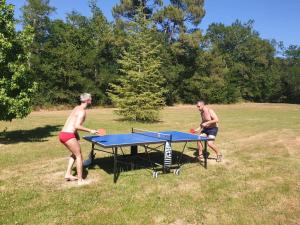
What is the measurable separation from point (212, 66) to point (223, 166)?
47646 mm

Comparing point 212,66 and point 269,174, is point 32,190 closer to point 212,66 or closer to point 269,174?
point 269,174

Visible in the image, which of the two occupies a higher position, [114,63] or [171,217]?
[114,63]

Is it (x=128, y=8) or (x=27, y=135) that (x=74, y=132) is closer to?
(x=27, y=135)

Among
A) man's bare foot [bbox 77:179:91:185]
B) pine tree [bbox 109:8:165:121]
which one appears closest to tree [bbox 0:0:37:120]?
man's bare foot [bbox 77:179:91:185]

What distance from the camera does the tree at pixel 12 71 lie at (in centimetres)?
1412

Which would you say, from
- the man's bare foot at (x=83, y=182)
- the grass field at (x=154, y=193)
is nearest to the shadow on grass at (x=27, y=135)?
the grass field at (x=154, y=193)

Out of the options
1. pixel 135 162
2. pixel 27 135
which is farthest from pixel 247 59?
pixel 135 162

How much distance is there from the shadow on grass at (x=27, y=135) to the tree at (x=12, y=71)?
1.69 meters

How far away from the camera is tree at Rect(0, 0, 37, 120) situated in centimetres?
1412

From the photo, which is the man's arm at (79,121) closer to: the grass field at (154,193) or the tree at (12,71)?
the grass field at (154,193)

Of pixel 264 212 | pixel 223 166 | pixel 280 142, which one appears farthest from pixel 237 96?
pixel 264 212

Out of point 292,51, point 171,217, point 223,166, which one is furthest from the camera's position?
point 292,51

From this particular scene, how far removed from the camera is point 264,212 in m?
7.12

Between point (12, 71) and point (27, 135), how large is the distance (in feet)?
14.4
